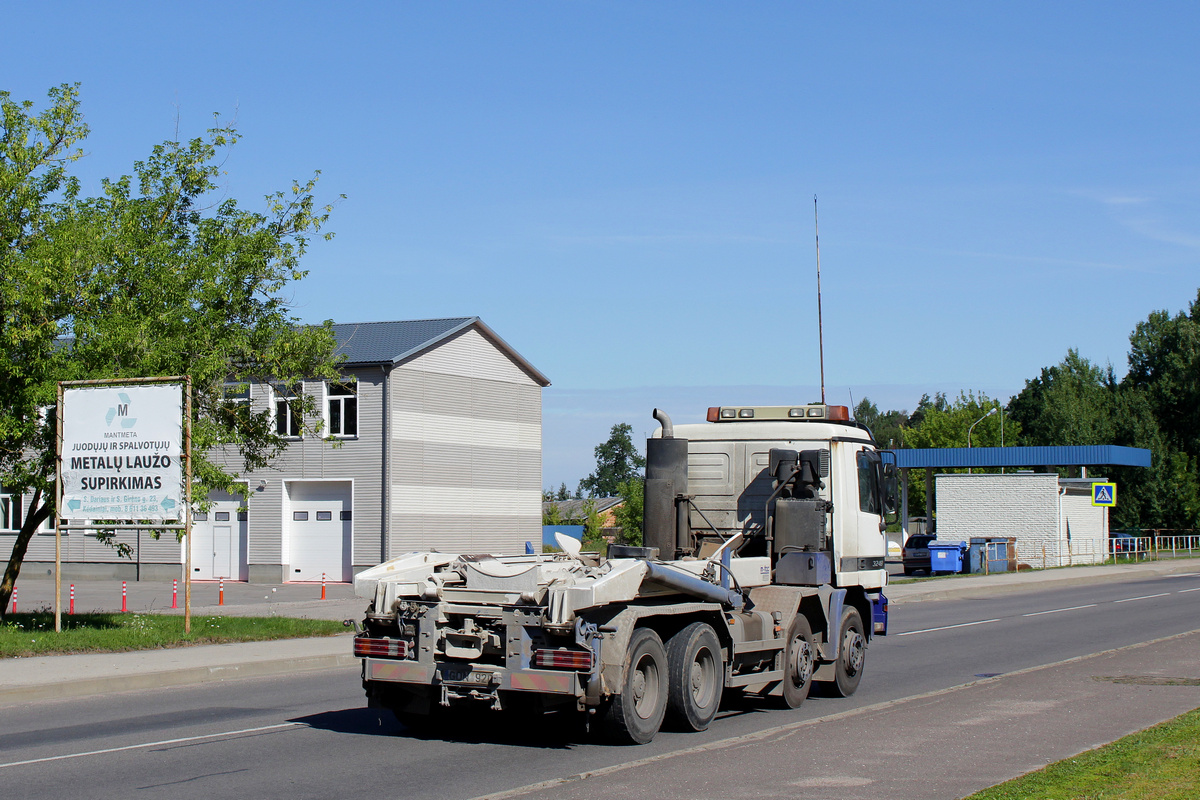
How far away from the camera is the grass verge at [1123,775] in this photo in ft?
23.2

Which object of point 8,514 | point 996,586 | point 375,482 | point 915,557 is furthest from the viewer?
point 8,514

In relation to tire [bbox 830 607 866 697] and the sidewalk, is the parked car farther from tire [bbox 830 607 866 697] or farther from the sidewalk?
tire [bbox 830 607 866 697]

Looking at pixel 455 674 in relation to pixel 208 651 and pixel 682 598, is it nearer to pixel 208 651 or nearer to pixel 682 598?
pixel 682 598

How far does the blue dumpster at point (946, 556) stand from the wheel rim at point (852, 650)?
3112cm

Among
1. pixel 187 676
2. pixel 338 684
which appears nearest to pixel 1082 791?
pixel 338 684

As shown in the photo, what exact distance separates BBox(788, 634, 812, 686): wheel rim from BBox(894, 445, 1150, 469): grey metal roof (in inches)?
1596

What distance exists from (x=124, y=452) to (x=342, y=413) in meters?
22.0

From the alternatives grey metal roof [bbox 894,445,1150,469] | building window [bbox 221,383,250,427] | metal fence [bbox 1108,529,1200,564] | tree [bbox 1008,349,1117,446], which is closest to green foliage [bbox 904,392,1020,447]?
tree [bbox 1008,349,1117,446]

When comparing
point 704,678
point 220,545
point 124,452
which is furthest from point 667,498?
point 220,545

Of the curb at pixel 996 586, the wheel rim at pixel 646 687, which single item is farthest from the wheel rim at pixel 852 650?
the curb at pixel 996 586

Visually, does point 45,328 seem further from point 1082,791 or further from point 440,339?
point 440,339

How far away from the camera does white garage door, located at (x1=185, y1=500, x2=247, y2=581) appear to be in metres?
40.5

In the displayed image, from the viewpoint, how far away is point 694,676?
10141 millimetres

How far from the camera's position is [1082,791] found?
7176mm
